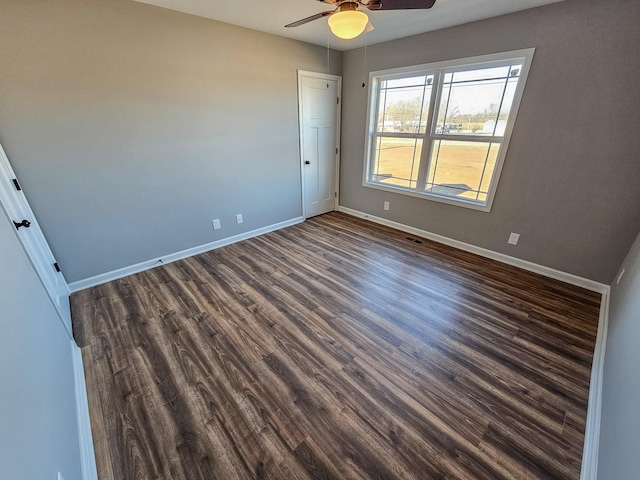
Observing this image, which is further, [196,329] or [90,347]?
[196,329]

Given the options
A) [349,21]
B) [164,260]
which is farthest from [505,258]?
[164,260]

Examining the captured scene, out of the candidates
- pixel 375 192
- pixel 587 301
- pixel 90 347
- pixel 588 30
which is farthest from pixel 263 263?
pixel 588 30

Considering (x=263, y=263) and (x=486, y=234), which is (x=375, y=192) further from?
(x=263, y=263)

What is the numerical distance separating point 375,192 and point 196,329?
318 cm

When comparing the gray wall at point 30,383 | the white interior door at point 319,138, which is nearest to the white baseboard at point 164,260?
the white interior door at point 319,138

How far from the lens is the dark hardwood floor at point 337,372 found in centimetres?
133

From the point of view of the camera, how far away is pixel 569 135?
2.43 metres

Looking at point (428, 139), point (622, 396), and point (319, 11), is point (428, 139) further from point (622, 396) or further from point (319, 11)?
point (622, 396)

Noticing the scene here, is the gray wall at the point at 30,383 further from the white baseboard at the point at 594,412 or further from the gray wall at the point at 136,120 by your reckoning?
the white baseboard at the point at 594,412

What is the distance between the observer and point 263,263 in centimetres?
312

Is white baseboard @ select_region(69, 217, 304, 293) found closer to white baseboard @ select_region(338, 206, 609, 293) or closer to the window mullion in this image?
white baseboard @ select_region(338, 206, 609, 293)

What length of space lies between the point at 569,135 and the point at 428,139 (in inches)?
53.7

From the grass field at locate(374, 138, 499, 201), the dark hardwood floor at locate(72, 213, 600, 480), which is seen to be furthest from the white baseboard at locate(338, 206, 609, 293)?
the grass field at locate(374, 138, 499, 201)

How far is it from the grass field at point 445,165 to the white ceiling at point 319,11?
1.20 m
